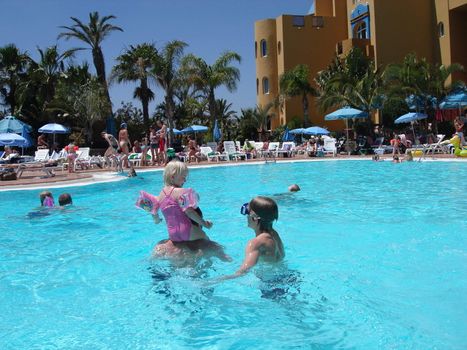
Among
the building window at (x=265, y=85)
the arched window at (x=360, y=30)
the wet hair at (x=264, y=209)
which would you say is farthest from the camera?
the building window at (x=265, y=85)

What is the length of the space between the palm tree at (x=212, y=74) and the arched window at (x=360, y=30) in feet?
28.4

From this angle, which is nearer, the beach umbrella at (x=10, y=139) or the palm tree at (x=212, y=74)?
the beach umbrella at (x=10, y=139)

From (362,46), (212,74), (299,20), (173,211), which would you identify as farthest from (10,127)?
(299,20)

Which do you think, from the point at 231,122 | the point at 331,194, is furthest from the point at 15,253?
the point at 231,122

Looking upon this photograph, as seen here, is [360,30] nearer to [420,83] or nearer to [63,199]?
[420,83]

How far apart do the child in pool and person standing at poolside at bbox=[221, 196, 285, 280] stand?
19.9 inches

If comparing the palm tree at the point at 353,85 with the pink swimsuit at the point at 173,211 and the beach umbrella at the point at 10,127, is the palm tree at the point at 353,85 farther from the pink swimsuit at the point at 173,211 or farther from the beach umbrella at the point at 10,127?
the pink swimsuit at the point at 173,211

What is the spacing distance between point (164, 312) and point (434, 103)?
2667cm

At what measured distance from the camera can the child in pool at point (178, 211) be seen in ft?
12.3

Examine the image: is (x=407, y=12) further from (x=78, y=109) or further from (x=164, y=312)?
(x=164, y=312)

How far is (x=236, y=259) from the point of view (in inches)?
195

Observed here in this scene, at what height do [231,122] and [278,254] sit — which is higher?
[231,122]

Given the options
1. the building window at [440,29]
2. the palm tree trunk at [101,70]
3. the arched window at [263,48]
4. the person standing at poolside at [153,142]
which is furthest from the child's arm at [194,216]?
the arched window at [263,48]

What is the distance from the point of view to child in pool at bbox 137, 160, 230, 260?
12.3 ft
